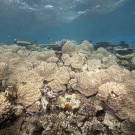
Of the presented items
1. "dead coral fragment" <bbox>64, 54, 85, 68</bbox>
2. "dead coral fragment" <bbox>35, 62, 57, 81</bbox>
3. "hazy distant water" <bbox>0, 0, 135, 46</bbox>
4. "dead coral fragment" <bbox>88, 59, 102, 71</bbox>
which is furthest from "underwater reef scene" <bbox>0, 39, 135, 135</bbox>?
"hazy distant water" <bbox>0, 0, 135, 46</bbox>

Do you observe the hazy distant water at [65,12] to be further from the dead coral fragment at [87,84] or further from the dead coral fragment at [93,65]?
the dead coral fragment at [87,84]

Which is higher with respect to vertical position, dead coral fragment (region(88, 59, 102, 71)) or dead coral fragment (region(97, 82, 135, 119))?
dead coral fragment (region(88, 59, 102, 71))

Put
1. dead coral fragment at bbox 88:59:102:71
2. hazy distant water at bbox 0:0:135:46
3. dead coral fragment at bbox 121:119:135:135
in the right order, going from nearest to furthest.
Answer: dead coral fragment at bbox 121:119:135:135
dead coral fragment at bbox 88:59:102:71
hazy distant water at bbox 0:0:135:46

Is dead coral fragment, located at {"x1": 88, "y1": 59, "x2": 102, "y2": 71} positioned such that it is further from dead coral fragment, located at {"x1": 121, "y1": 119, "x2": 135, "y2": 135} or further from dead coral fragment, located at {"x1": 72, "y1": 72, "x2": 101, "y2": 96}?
dead coral fragment, located at {"x1": 121, "y1": 119, "x2": 135, "y2": 135}

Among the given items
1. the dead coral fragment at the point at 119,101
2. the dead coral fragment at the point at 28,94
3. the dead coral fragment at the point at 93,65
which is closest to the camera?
the dead coral fragment at the point at 119,101

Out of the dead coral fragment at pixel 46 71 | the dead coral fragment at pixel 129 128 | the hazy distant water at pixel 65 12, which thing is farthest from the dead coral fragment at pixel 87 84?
the hazy distant water at pixel 65 12

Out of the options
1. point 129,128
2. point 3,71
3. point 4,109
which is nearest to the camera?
point 4,109

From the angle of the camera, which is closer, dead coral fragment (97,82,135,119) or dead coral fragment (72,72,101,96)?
dead coral fragment (97,82,135,119)

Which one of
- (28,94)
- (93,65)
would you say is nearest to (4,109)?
(28,94)

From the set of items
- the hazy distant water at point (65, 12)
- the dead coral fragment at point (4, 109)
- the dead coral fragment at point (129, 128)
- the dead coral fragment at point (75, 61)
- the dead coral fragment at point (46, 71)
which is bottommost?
the dead coral fragment at point (129, 128)

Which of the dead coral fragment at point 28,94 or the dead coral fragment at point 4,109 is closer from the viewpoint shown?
the dead coral fragment at point 4,109

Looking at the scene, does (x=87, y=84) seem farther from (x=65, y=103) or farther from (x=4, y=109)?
(x=4, y=109)

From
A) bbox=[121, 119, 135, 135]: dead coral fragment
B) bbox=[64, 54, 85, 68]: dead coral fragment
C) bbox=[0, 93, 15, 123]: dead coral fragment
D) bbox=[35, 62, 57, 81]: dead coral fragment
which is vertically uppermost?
bbox=[64, 54, 85, 68]: dead coral fragment

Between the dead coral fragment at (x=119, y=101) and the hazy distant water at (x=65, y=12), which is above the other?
the hazy distant water at (x=65, y=12)
